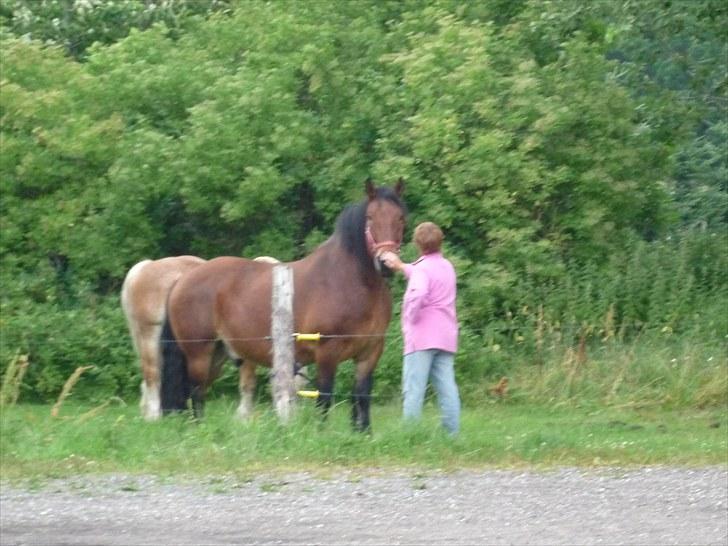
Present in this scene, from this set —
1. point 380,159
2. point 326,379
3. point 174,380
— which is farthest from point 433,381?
point 380,159

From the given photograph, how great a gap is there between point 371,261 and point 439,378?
1.30 metres

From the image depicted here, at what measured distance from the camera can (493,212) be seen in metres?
17.6

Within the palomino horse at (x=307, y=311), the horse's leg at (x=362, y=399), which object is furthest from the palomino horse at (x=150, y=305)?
the horse's leg at (x=362, y=399)

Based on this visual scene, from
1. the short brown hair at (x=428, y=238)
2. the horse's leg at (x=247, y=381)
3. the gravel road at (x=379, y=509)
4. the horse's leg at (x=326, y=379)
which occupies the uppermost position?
the short brown hair at (x=428, y=238)

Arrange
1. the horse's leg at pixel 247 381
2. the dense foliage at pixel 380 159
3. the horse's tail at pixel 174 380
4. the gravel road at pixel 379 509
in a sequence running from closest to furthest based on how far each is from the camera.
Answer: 1. the gravel road at pixel 379 509
2. the horse's tail at pixel 174 380
3. the horse's leg at pixel 247 381
4. the dense foliage at pixel 380 159

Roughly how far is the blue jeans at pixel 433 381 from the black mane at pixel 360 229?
1.10 m

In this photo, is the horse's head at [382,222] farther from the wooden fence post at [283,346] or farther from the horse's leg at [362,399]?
the horse's leg at [362,399]

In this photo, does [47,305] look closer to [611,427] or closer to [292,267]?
[292,267]

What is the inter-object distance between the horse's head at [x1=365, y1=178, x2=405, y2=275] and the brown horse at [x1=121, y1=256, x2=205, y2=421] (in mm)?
3190

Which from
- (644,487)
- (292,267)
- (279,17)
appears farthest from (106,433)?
(279,17)

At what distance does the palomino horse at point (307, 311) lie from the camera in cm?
1234

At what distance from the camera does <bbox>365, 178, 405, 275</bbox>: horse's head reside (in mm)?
12180

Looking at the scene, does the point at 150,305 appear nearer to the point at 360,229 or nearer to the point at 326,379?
the point at 326,379

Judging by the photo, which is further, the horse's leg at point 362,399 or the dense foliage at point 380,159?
the dense foliage at point 380,159
